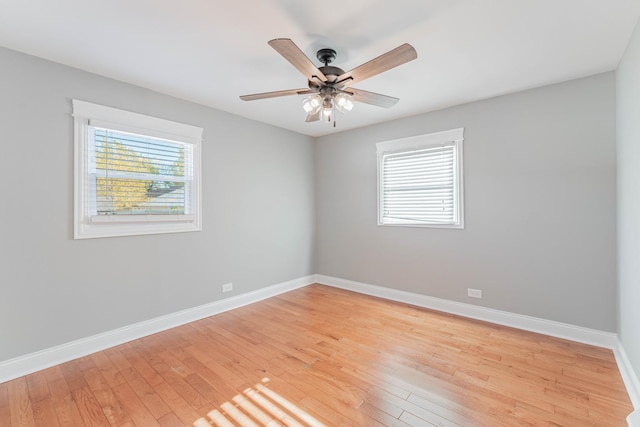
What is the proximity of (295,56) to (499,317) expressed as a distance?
137 inches

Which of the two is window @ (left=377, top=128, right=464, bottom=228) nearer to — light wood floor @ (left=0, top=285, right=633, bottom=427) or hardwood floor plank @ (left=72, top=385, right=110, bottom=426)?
light wood floor @ (left=0, top=285, right=633, bottom=427)

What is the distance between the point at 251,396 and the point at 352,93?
2.50 metres

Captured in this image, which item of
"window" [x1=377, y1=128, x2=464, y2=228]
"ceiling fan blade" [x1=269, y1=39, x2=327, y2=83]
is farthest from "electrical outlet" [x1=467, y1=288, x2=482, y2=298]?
"ceiling fan blade" [x1=269, y1=39, x2=327, y2=83]

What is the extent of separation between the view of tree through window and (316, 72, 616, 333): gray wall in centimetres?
287

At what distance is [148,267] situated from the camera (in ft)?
10.0

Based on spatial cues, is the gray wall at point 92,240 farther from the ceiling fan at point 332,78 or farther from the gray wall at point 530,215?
the gray wall at point 530,215

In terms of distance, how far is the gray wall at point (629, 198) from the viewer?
1955 millimetres

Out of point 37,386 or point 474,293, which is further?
point 474,293

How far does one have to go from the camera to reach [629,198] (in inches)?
85.1

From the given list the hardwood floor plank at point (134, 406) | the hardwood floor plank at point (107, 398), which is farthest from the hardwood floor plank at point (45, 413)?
the hardwood floor plank at point (134, 406)

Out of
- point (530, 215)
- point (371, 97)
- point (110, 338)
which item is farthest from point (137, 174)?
point (530, 215)

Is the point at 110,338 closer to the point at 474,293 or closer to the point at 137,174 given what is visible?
the point at 137,174

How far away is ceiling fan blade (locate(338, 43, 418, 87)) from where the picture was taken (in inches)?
68.3

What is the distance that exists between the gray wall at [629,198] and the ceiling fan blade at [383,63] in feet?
5.41
